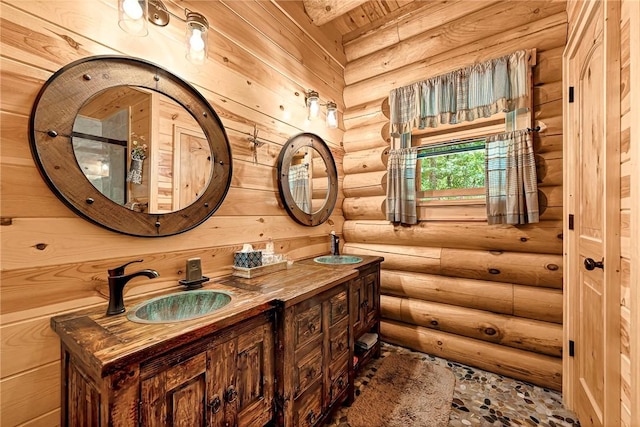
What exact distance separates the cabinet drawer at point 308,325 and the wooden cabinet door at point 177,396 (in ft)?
1.61

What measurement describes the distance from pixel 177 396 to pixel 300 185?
1691 mm

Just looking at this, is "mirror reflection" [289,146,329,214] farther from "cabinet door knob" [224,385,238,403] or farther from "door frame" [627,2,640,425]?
"door frame" [627,2,640,425]

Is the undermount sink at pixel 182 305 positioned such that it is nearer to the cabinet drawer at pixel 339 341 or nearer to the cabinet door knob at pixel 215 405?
the cabinet door knob at pixel 215 405

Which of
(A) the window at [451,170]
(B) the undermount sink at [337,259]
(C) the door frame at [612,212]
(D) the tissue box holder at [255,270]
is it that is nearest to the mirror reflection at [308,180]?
(B) the undermount sink at [337,259]

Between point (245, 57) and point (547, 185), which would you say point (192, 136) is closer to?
point (245, 57)

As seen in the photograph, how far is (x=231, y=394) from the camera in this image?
3.52 feet

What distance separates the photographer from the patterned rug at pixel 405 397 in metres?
1.68

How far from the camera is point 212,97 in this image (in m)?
1.63

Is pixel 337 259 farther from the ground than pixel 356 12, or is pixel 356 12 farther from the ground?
pixel 356 12

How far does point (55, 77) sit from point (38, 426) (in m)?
1.34

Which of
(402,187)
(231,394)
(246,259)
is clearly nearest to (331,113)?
(402,187)

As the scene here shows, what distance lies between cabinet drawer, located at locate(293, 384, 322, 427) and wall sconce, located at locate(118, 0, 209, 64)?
1.91 meters

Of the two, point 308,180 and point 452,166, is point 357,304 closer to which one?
point 308,180

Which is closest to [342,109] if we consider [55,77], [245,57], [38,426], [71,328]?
[245,57]
